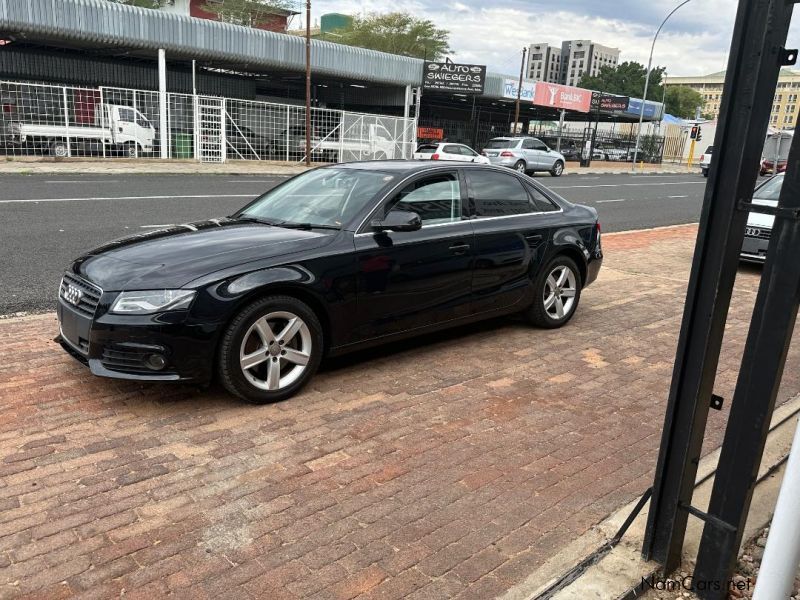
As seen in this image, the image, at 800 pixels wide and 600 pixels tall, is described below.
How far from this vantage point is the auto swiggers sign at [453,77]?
35.1 metres

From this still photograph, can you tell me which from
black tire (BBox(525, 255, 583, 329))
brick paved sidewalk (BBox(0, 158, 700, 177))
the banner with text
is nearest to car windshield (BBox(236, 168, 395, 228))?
black tire (BBox(525, 255, 583, 329))

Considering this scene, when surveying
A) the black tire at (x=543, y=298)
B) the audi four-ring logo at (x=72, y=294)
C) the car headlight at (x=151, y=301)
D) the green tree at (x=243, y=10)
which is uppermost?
the green tree at (x=243, y=10)

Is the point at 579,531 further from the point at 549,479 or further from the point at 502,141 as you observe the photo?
the point at 502,141

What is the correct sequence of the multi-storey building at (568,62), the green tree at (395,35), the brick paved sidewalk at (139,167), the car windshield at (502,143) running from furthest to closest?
the multi-storey building at (568,62), the green tree at (395,35), the car windshield at (502,143), the brick paved sidewalk at (139,167)

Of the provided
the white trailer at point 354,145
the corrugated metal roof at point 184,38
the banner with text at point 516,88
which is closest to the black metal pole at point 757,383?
the corrugated metal roof at point 184,38

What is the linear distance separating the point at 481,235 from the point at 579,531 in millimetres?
2813

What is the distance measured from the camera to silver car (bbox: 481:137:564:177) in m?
29.7

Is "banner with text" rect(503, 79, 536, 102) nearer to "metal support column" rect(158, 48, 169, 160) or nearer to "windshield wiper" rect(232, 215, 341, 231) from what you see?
"metal support column" rect(158, 48, 169, 160)

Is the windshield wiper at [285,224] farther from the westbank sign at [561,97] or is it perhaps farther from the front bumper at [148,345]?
the westbank sign at [561,97]

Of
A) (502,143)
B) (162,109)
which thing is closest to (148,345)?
(162,109)

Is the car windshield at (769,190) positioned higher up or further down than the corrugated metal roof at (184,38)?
further down

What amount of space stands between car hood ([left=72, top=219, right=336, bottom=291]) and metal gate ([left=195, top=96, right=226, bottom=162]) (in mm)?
23313

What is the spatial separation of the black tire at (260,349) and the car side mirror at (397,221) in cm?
82

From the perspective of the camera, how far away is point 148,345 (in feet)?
12.8
